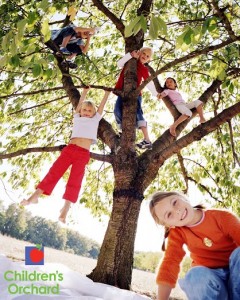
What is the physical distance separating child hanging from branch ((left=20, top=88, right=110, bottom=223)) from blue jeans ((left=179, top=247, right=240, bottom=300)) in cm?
251

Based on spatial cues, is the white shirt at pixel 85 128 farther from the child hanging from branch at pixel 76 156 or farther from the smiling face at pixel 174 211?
the smiling face at pixel 174 211

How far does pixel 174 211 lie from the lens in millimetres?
2658

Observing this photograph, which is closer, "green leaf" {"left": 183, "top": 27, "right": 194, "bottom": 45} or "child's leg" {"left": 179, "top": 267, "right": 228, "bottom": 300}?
"child's leg" {"left": 179, "top": 267, "right": 228, "bottom": 300}

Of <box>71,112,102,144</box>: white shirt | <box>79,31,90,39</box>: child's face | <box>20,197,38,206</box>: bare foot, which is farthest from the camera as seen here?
<box>79,31,90,39</box>: child's face

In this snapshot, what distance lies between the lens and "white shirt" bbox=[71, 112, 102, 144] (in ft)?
16.1

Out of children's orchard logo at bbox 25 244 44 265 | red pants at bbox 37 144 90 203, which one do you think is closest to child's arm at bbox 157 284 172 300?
children's orchard logo at bbox 25 244 44 265

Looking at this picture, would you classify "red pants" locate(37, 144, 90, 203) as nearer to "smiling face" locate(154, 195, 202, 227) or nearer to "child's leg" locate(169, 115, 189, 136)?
"child's leg" locate(169, 115, 189, 136)

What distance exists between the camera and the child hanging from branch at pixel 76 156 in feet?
15.6

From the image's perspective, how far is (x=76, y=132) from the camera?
4930mm

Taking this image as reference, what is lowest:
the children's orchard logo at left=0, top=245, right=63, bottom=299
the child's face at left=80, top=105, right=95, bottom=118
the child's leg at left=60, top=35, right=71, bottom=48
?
the children's orchard logo at left=0, top=245, right=63, bottom=299

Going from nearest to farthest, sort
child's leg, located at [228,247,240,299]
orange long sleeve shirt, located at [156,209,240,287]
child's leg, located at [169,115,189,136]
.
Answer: child's leg, located at [228,247,240,299]
orange long sleeve shirt, located at [156,209,240,287]
child's leg, located at [169,115,189,136]

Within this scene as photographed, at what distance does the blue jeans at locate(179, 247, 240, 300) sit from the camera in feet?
7.78

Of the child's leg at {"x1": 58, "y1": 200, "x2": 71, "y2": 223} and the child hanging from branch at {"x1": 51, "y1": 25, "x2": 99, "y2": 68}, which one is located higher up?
the child hanging from branch at {"x1": 51, "y1": 25, "x2": 99, "y2": 68}

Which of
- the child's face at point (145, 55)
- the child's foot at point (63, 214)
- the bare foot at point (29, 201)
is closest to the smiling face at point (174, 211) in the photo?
the child's foot at point (63, 214)
